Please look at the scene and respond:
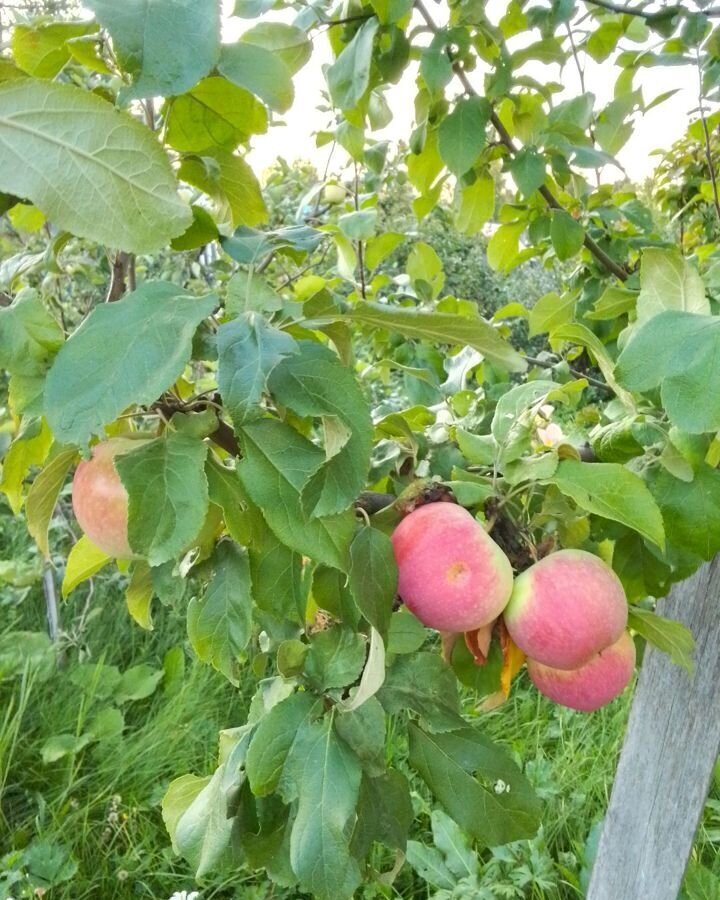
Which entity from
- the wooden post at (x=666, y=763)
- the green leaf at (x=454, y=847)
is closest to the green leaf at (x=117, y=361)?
the wooden post at (x=666, y=763)

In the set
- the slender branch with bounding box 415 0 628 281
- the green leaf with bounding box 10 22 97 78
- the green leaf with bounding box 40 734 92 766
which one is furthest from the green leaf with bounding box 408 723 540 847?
the green leaf with bounding box 40 734 92 766

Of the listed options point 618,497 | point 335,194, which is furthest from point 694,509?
point 335,194

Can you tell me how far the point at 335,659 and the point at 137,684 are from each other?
5.79 ft

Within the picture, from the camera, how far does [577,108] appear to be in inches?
39.4

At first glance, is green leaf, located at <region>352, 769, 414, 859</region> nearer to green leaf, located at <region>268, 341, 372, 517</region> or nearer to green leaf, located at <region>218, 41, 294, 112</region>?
green leaf, located at <region>268, 341, 372, 517</region>

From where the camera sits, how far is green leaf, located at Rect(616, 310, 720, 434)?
0.47 metres

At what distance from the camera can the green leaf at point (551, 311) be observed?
1118mm

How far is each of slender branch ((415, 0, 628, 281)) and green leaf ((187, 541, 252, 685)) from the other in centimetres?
67

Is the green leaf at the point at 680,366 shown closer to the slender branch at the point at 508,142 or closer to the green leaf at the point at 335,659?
the green leaf at the point at 335,659

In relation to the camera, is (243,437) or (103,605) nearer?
(243,437)

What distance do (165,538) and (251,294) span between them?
5.8 inches

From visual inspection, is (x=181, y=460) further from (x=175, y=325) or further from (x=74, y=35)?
(x=74, y=35)

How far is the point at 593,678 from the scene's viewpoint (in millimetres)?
625

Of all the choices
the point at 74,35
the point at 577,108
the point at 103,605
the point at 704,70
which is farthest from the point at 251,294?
the point at 103,605
